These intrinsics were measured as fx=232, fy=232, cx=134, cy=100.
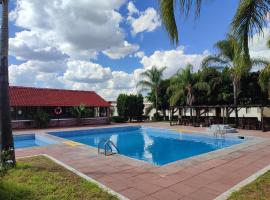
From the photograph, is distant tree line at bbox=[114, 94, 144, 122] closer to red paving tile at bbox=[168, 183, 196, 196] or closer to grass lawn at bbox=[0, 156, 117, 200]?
grass lawn at bbox=[0, 156, 117, 200]

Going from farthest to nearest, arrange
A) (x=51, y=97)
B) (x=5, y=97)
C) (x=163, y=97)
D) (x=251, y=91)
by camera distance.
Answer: (x=163, y=97) < (x=51, y=97) < (x=251, y=91) < (x=5, y=97)

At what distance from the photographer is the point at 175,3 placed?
468 cm

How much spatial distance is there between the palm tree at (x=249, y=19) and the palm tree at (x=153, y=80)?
2449 cm

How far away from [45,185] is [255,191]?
194 inches

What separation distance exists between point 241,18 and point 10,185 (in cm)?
653

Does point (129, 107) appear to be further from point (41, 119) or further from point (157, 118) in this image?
point (41, 119)

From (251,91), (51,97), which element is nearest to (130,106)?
(51,97)

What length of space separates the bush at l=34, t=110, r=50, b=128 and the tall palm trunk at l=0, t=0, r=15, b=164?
52.2 ft

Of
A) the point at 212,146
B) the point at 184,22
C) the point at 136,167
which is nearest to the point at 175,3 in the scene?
the point at 184,22

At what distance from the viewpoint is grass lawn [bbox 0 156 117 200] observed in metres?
5.01

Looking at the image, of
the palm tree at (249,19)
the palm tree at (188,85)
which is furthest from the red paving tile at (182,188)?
the palm tree at (188,85)

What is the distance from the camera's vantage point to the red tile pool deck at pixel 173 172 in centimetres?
538

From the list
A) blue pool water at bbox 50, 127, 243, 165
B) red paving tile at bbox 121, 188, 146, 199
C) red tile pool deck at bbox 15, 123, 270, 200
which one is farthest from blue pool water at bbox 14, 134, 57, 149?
red paving tile at bbox 121, 188, 146, 199

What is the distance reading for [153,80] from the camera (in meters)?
30.0
